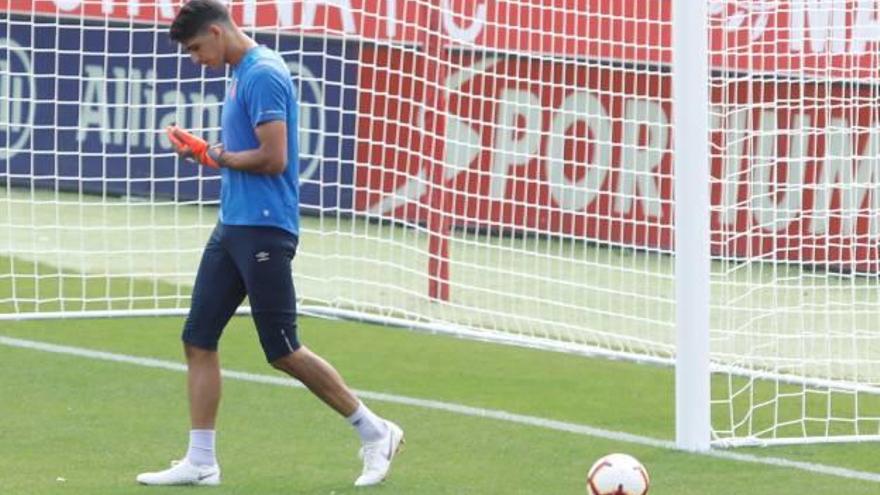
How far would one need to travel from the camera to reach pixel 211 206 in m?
17.1

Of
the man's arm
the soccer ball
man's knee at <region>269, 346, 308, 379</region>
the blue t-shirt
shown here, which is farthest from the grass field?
the man's arm

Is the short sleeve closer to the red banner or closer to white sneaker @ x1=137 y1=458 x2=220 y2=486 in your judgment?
white sneaker @ x1=137 y1=458 x2=220 y2=486

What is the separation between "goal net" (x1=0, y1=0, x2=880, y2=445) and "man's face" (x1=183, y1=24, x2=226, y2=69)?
3503 mm

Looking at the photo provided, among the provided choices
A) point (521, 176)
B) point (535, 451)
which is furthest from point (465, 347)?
point (535, 451)

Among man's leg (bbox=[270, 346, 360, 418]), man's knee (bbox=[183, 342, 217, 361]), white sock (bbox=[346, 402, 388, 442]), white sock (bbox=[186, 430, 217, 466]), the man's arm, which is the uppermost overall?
the man's arm

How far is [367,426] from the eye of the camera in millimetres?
8359

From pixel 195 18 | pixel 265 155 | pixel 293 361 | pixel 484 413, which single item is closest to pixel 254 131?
pixel 265 155

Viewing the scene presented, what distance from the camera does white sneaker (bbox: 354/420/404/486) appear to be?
27.4 ft

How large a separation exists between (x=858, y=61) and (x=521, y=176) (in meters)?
2.99

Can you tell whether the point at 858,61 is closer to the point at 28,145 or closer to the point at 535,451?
the point at 535,451

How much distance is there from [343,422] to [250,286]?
1732mm

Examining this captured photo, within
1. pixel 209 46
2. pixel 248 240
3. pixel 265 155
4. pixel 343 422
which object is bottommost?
pixel 343 422

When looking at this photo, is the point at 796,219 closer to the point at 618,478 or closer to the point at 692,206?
the point at 692,206

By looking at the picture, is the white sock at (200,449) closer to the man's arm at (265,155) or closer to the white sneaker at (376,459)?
the white sneaker at (376,459)
